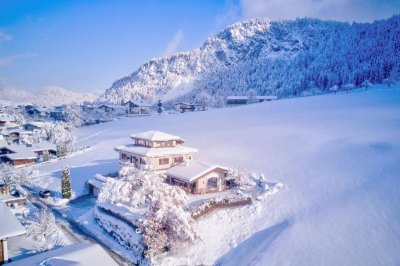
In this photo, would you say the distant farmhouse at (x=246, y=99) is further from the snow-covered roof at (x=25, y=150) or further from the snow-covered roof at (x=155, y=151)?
the snow-covered roof at (x=155, y=151)

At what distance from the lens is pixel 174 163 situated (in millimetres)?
37750

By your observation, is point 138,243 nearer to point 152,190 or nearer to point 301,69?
point 152,190

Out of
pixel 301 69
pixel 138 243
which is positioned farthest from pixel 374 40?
pixel 138 243

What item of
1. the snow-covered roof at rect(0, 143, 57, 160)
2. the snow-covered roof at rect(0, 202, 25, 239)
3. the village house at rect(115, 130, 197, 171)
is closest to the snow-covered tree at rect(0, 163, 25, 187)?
the snow-covered roof at rect(0, 143, 57, 160)

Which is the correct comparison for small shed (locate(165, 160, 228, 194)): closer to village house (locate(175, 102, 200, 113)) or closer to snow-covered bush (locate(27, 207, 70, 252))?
snow-covered bush (locate(27, 207, 70, 252))

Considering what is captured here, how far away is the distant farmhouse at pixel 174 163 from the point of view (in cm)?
3356

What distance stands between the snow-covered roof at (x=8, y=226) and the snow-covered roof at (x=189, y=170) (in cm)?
1660

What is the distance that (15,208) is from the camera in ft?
106

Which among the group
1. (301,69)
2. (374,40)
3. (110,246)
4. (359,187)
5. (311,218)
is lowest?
(110,246)

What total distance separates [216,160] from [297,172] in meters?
11.9

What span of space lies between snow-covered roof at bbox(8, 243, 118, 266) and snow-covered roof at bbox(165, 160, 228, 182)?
53.7 ft

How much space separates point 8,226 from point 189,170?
18.9m

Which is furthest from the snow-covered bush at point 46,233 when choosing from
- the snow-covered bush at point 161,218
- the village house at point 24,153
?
the village house at point 24,153

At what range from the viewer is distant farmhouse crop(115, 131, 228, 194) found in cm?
3356
